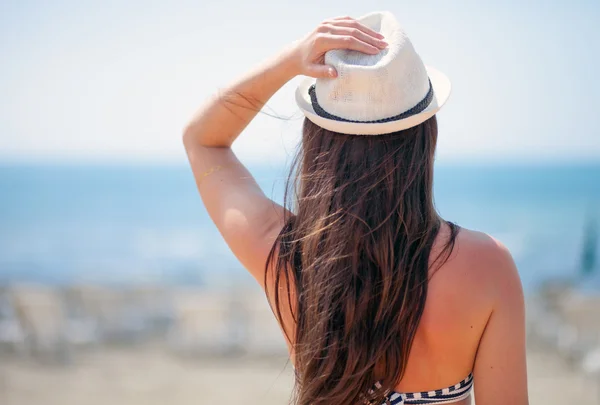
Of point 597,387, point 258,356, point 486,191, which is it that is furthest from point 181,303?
point 486,191

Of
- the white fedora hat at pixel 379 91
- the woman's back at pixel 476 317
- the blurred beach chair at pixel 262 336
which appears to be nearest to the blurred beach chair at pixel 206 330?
the blurred beach chair at pixel 262 336

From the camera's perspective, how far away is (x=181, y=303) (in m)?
13.6

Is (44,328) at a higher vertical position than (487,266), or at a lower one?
lower

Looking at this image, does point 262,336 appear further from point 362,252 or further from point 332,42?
point 332,42

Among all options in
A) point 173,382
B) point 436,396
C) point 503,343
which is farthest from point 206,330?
point 503,343

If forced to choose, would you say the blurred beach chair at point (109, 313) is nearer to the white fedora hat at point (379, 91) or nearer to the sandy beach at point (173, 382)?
the sandy beach at point (173, 382)

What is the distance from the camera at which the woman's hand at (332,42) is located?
117cm

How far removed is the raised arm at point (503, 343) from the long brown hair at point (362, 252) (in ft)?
0.37

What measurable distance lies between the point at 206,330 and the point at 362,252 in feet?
30.0

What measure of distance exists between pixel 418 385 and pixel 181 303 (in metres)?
12.9

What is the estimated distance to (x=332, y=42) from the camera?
1.18 m

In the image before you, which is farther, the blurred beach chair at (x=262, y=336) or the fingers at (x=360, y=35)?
the blurred beach chair at (x=262, y=336)

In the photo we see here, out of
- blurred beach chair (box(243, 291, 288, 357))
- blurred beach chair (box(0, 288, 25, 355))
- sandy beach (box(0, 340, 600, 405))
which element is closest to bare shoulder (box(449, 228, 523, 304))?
sandy beach (box(0, 340, 600, 405))

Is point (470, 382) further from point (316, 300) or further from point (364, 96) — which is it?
point (364, 96)
